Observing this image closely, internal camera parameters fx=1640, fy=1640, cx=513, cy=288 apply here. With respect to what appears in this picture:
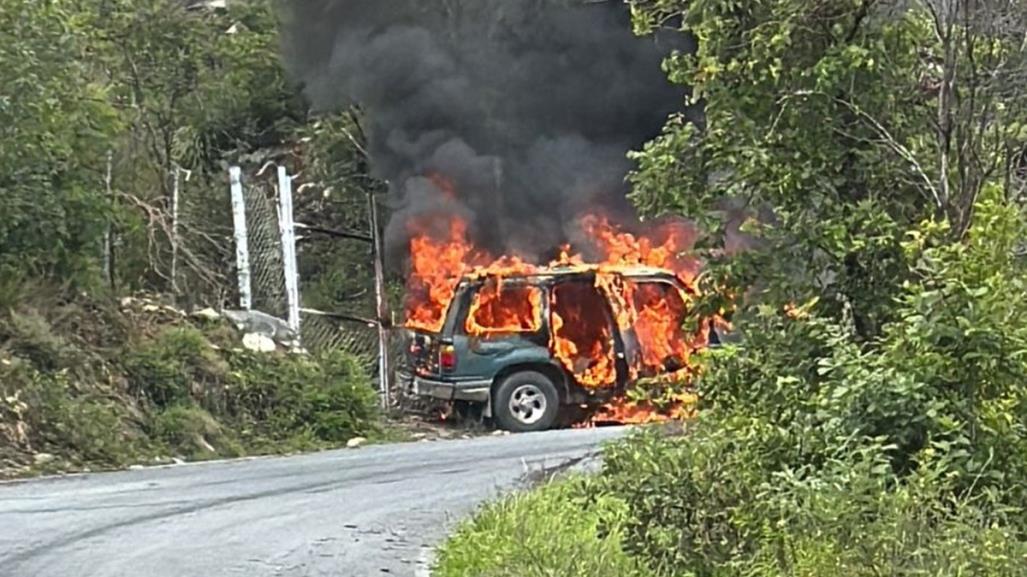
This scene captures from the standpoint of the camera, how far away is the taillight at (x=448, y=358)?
723 inches

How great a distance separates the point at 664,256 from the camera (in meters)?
18.5

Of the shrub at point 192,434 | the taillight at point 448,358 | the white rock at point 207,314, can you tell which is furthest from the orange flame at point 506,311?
the shrub at point 192,434

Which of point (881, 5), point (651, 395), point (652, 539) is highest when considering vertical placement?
point (881, 5)

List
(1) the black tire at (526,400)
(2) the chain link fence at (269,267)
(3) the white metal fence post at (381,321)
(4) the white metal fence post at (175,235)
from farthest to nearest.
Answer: (3) the white metal fence post at (381,321)
(2) the chain link fence at (269,267)
(4) the white metal fence post at (175,235)
(1) the black tire at (526,400)

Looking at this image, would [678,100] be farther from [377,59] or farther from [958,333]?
Answer: [958,333]

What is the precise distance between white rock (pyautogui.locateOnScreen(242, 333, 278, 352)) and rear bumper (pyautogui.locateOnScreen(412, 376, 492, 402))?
6.14 ft

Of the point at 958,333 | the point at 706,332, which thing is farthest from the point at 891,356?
the point at 706,332

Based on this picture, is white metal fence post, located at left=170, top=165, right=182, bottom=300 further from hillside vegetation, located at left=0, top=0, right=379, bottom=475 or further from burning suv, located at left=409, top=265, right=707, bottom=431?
burning suv, located at left=409, top=265, right=707, bottom=431

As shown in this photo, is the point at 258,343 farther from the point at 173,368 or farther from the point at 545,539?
the point at 545,539

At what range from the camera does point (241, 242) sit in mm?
18875

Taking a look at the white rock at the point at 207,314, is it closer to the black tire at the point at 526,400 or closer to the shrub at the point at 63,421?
the shrub at the point at 63,421

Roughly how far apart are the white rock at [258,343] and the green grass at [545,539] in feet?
28.3

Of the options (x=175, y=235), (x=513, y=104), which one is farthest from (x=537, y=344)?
(x=175, y=235)

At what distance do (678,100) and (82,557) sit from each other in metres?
13.2
